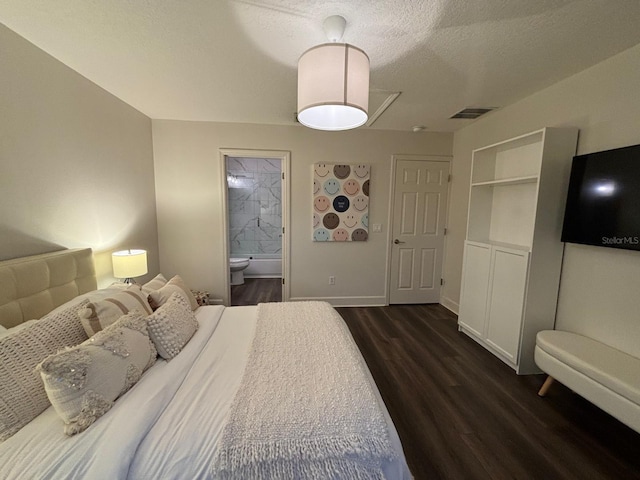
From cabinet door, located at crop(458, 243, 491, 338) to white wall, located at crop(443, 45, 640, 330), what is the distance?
0.58 metres

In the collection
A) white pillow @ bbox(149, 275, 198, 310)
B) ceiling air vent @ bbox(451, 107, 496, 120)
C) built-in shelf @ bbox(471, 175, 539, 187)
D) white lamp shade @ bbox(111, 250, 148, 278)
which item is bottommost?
white pillow @ bbox(149, 275, 198, 310)

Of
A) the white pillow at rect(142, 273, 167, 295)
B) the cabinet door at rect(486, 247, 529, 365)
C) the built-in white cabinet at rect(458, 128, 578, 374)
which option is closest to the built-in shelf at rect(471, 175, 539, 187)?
the built-in white cabinet at rect(458, 128, 578, 374)

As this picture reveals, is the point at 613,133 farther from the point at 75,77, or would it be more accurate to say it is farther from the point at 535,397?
the point at 75,77

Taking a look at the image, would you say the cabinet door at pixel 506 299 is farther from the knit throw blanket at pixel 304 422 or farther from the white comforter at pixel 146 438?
the white comforter at pixel 146 438

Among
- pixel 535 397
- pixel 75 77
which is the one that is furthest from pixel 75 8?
pixel 535 397

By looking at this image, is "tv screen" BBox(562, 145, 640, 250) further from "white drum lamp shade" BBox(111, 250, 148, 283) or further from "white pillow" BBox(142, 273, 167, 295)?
"white drum lamp shade" BBox(111, 250, 148, 283)

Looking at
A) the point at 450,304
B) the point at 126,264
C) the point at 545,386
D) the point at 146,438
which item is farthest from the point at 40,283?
the point at 450,304

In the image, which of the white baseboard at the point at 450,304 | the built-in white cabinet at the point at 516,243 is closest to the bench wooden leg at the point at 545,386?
the built-in white cabinet at the point at 516,243

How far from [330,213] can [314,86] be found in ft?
7.27

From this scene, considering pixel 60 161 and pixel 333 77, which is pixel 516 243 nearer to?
pixel 333 77

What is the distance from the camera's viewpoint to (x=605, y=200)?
68.5 inches

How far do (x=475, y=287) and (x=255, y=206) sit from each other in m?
4.35

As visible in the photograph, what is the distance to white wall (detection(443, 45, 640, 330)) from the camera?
1.68m

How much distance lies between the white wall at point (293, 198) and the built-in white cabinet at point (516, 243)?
41.2 inches
